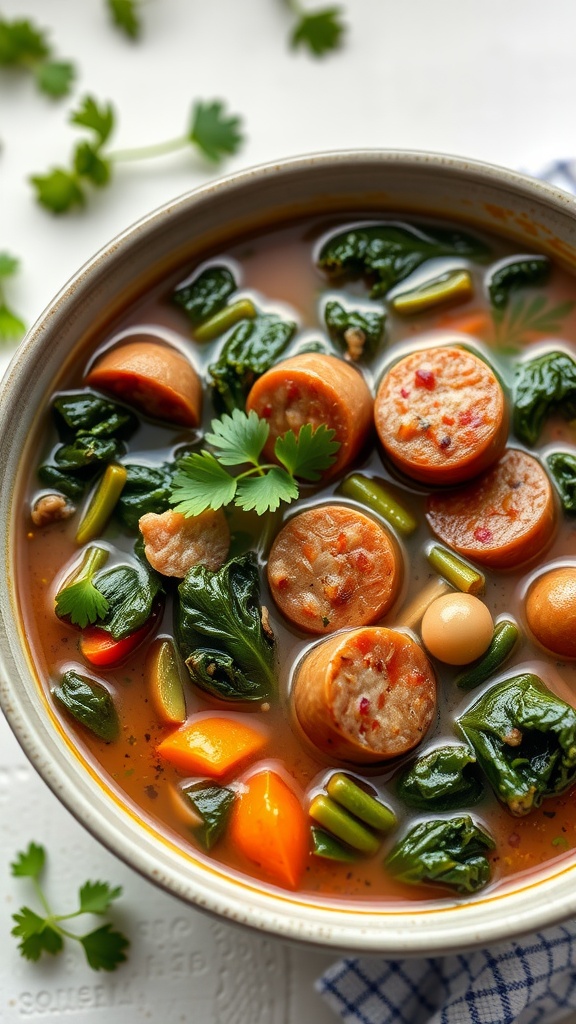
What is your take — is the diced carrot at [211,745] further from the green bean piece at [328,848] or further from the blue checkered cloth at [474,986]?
the blue checkered cloth at [474,986]

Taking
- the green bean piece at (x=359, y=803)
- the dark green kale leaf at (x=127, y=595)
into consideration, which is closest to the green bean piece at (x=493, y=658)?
the green bean piece at (x=359, y=803)

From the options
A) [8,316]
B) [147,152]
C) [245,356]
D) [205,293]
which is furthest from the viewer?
[147,152]

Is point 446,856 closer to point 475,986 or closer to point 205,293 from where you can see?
point 475,986

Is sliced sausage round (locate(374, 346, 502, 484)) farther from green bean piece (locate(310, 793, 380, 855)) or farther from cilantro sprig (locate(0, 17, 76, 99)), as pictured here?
cilantro sprig (locate(0, 17, 76, 99))

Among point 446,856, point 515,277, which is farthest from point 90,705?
point 515,277

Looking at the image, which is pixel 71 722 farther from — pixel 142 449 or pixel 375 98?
pixel 375 98

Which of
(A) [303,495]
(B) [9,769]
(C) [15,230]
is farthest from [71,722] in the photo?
(C) [15,230]
